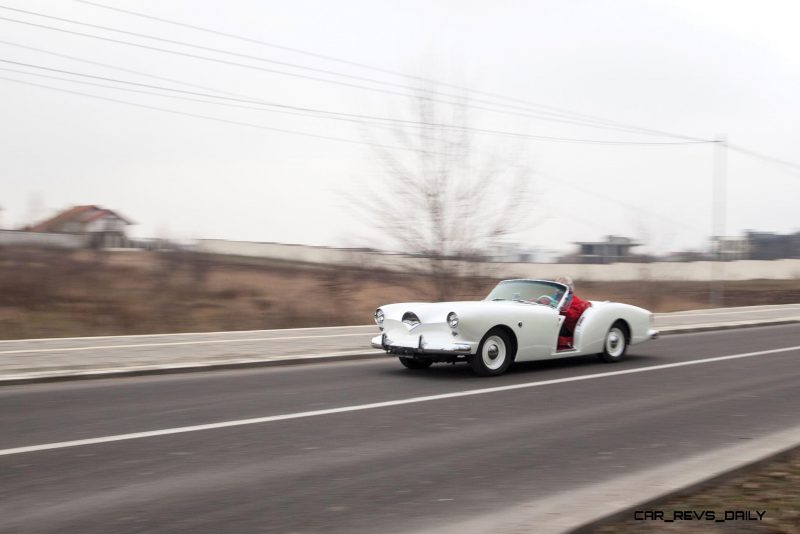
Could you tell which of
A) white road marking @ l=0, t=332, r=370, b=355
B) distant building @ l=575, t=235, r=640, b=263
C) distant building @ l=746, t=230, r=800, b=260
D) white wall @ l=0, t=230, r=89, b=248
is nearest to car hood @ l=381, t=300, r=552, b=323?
white road marking @ l=0, t=332, r=370, b=355

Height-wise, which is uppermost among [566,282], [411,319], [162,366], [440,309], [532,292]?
[566,282]

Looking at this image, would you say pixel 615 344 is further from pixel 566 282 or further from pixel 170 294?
pixel 170 294

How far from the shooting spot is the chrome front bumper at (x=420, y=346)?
35.0 feet

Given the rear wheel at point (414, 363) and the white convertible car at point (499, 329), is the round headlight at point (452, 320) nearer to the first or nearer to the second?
the white convertible car at point (499, 329)

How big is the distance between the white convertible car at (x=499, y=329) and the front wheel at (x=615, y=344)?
0.6 inches

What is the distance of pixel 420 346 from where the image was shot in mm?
10844

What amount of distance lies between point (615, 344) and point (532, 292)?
190cm

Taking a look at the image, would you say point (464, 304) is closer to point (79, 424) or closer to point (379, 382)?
point (379, 382)

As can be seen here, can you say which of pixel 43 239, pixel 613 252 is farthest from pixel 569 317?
pixel 613 252

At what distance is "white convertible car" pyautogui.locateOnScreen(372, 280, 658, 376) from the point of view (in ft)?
35.5

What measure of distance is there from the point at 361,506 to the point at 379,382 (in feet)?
18.4

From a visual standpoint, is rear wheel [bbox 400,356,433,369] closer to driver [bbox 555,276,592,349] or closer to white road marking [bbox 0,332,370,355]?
driver [bbox 555,276,592,349]

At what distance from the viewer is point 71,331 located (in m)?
22.1

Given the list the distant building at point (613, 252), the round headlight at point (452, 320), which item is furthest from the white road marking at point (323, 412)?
the distant building at point (613, 252)
